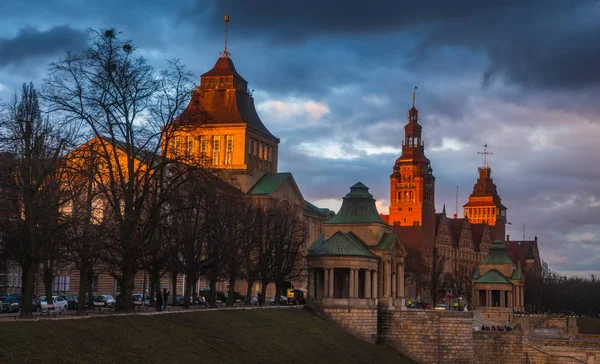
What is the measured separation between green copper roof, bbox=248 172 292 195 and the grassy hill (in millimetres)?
57561

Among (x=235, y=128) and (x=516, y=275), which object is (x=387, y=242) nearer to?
(x=516, y=275)

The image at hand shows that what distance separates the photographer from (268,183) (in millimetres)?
139500

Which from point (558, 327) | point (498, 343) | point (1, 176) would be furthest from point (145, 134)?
point (558, 327)

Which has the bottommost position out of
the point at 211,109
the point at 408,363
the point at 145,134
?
the point at 408,363

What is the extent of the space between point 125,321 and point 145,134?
12.1m

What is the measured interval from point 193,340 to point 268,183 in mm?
87606

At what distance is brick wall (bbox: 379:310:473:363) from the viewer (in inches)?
3206

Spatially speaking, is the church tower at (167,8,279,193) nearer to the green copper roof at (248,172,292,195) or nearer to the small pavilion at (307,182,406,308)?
the green copper roof at (248,172,292,195)

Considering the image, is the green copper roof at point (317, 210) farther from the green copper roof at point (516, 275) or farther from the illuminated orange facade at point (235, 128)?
the green copper roof at point (516, 275)

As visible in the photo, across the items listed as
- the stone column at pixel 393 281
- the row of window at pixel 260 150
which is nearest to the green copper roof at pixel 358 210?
the stone column at pixel 393 281

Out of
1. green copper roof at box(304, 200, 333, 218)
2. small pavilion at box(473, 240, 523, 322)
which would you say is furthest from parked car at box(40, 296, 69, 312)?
green copper roof at box(304, 200, 333, 218)

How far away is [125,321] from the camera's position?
49688mm

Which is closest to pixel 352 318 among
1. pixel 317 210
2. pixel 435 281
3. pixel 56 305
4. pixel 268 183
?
pixel 56 305

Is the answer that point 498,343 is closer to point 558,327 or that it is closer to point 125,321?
point 558,327
